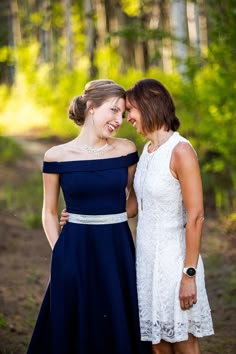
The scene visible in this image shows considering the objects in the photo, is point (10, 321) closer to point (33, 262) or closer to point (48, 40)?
point (33, 262)

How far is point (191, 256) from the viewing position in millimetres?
3773

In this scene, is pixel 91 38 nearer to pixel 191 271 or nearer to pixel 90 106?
pixel 90 106

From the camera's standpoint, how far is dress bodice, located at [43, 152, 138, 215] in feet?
13.3

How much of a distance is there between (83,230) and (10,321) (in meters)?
2.27

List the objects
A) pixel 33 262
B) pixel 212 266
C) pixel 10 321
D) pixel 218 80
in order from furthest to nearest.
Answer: pixel 218 80, pixel 33 262, pixel 212 266, pixel 10 321

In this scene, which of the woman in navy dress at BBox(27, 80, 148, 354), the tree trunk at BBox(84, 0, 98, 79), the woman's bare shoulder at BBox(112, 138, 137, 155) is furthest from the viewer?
the tree trunk at BBox(84, 0, 98, 79)

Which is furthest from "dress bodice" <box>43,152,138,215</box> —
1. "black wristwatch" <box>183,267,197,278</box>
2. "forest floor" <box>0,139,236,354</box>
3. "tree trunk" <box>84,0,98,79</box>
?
"tree trunk" <box>84,0,98,79</box>

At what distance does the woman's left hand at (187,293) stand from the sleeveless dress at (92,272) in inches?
14.4

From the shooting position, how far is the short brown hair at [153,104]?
3822 millimetres

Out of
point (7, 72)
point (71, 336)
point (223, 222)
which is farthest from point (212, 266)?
point (7, 72)

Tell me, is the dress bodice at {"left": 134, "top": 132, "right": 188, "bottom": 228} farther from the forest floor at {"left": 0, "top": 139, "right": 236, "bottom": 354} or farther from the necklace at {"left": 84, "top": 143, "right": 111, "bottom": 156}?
the forest floor at {"left": 0, "top": 139, "right": 236, "bottom": 354}

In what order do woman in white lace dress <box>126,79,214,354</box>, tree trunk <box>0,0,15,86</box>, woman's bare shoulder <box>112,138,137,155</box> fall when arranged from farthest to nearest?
tree trunk <box>0,0,15,86</box> → woman's bare shoulder <box>112,138,137,155</box> → woman in white lace dress <box>126,79,214,354</box>

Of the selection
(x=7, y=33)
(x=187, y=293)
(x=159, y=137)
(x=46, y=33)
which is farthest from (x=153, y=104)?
(x=7, y=33)

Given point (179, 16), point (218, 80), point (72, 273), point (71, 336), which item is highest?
point (179, 16)
